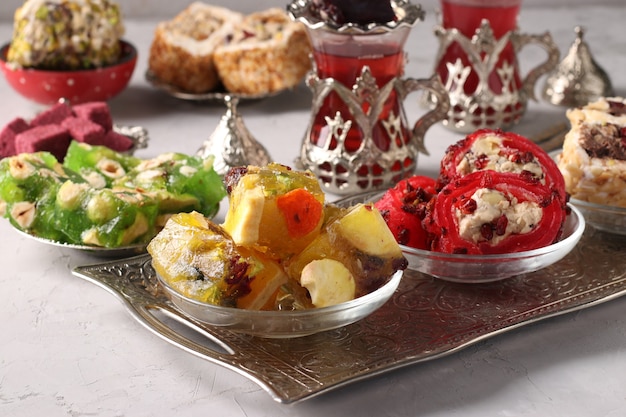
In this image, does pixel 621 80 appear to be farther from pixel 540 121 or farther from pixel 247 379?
pixel 247 379

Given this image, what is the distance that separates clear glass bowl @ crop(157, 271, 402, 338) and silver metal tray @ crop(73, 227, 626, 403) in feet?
0.09

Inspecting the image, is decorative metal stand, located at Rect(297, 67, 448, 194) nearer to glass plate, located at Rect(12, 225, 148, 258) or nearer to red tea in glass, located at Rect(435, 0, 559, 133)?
red tea in glass, located at Rect(435, 0, 559, 133)

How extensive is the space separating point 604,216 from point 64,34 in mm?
998

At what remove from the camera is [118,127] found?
160 centimetres

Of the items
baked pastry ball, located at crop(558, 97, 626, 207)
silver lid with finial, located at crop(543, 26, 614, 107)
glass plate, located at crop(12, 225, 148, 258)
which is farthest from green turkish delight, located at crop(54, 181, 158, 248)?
silver lid with finial, located at crop(543, 26, 614, 107)

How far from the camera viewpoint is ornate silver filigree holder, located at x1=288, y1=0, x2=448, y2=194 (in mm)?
1367

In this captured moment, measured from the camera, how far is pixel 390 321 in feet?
3.33

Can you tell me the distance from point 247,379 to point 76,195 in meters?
0.35

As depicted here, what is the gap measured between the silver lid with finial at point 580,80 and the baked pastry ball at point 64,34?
828mm

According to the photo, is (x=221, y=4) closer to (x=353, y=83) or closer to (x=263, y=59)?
(x=263, y=59)

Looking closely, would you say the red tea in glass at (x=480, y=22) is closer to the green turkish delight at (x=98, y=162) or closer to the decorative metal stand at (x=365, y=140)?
the decorative metal stand at (x=365, y=140)

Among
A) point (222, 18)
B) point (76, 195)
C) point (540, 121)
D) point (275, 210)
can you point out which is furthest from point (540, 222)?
point (222, 18)

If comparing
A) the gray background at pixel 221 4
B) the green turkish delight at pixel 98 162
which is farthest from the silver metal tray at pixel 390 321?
the gray background at pixel 221 4

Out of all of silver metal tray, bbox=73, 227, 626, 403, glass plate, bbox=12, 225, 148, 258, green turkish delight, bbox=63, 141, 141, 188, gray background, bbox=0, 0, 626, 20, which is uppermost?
green turkish delight, bbox=63, 141, 141, 188
